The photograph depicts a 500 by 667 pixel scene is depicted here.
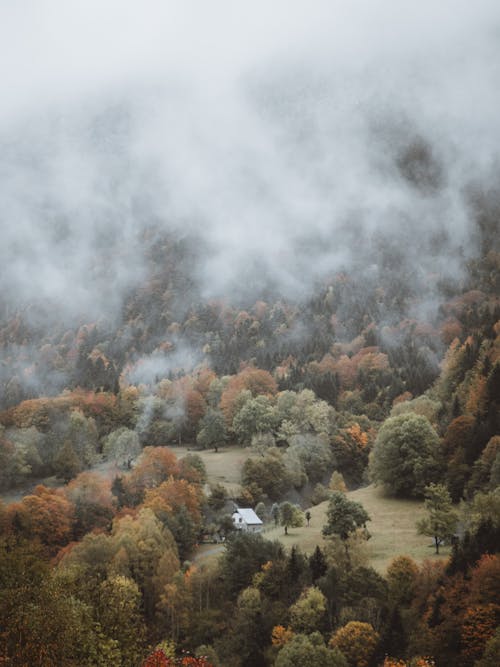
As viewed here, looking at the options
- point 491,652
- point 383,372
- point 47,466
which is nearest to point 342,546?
point 491,652

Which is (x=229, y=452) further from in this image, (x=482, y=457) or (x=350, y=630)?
(x=350, y=630)

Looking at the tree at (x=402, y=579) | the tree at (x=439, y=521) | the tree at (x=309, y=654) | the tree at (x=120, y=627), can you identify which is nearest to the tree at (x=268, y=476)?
the tree at (x=439, y=521)

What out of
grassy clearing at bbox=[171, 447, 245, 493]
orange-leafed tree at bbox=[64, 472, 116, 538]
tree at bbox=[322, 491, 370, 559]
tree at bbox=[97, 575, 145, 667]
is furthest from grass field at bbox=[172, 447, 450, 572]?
tree at bbox=[97, 575, 145, 667]

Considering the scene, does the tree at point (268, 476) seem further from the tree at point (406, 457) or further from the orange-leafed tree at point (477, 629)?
the orange-leafed tree at point (477, 629)

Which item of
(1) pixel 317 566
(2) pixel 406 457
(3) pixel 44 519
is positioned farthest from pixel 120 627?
(2) pixel 406 457

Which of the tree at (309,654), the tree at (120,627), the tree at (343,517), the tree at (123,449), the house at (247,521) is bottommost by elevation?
the tree at (309,654)

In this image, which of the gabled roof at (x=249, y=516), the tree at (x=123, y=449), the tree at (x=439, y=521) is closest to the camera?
the tree at (x=439, y=521)

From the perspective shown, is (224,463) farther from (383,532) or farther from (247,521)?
(383,532)

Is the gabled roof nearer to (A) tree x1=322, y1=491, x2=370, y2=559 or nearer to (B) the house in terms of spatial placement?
(B) the house
